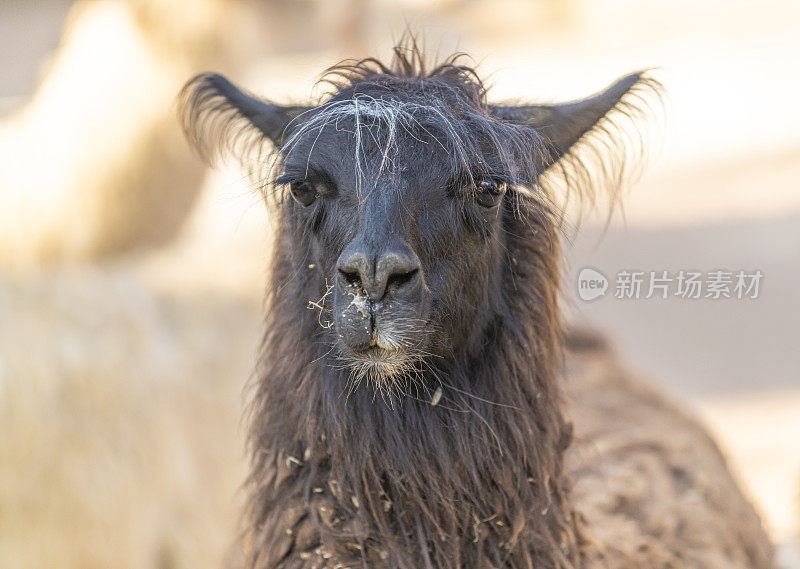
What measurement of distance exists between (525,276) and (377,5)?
11756 millimetres

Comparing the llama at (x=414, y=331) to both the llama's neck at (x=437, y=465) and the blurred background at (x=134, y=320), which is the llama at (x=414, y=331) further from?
the blurred background at (x=134, y=320)

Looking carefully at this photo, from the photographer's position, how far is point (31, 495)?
3184mm

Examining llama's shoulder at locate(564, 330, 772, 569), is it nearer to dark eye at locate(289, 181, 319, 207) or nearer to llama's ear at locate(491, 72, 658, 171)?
A: llama's ear at locate(491, 72, 658, 171)

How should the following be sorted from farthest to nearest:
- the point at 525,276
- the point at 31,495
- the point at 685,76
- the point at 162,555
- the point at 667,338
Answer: the point at 685,76 → the point at 667,338 → the point at 162,555 → the point at 31,495 → the point at 525,276

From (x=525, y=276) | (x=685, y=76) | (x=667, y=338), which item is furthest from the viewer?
(x=685, y=76)

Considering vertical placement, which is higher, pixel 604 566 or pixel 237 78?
pixel 237 78

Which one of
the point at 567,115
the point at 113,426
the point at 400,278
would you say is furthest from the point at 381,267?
the point at 113,426

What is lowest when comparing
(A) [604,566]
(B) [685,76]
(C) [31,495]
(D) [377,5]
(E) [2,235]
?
(C) [31,495]

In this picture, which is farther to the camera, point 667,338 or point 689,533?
point 667,338

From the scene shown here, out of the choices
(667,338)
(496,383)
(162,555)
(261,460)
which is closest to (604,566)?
(496,383)

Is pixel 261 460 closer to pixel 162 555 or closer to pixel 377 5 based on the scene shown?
pixel 162 555

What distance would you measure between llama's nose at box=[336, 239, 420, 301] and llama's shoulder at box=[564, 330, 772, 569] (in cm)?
87

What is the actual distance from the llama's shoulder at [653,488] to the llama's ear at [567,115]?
2.46 feet

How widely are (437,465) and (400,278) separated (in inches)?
21.0
